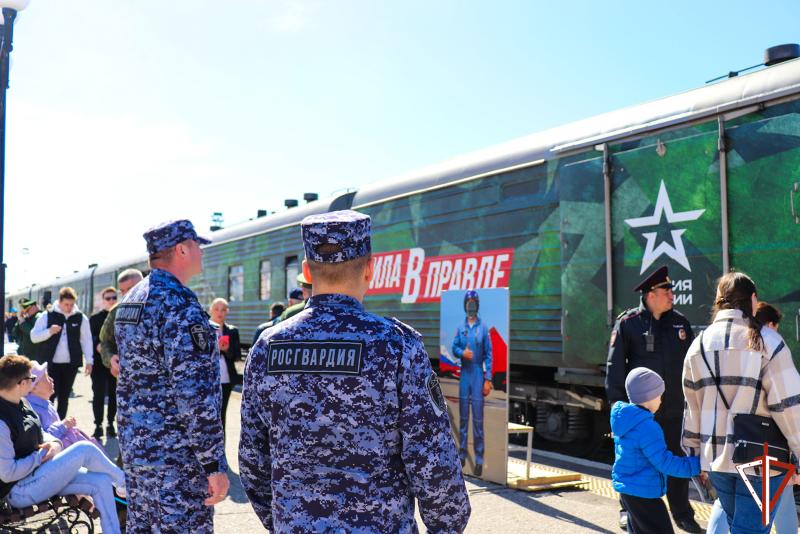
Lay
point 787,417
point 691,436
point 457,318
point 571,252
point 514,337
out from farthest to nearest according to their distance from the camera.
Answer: point 514,337 < point 571,252 < point 457,318 < point 691,436 < point 787,417

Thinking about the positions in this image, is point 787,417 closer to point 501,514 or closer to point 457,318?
point 501,514

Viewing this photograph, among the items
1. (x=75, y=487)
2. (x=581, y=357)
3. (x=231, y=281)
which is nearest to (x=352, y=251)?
A: (x=75, y=487)

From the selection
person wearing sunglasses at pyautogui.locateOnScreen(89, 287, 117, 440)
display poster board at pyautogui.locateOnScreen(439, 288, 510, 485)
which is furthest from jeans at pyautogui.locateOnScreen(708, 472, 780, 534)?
person wearing sunglasses at pyautogui.locateOnScreen(89, 287, 117, 440)

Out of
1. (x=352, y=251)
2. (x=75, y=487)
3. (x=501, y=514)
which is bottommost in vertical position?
(x=501, y=514)

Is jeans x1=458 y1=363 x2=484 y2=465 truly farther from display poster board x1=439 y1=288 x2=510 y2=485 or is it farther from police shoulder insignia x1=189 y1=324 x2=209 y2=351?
police shoulder insignia x1=189 y1=324 x2=209 y2=351

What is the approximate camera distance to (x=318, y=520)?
1.83 meters

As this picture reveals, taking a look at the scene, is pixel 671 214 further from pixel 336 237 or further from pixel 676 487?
pixel 336 237

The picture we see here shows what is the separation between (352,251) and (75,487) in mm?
3201

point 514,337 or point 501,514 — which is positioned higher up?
point 514,337

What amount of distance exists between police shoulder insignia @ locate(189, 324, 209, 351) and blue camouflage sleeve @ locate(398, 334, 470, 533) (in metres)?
1.28

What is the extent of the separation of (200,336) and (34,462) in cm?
201

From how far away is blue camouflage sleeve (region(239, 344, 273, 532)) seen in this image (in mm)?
1981

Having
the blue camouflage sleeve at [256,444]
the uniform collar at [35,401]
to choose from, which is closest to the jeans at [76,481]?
the uniform collar at [35,401]

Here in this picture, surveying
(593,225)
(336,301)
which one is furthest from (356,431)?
(593,225)
